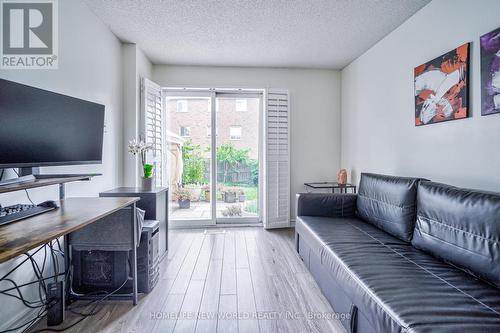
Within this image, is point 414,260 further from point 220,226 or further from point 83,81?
point 83,81

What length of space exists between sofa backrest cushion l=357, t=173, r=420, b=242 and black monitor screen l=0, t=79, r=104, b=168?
2522 millimetres

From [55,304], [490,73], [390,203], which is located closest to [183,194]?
[55,304]

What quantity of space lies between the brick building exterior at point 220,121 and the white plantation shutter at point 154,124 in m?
0.25

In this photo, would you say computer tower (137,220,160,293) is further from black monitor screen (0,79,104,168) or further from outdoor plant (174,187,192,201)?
outdoor plant (174,187,192,201)

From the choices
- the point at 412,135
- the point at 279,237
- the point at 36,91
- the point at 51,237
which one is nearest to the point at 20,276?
the point at 51,237

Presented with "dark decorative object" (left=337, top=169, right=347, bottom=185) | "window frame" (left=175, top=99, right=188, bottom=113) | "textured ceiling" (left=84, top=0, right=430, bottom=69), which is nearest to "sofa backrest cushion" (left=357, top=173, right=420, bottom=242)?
"dark decorative object" (left=337, top=169, right=347, bottom=185)

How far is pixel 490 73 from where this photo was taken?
1.72 m

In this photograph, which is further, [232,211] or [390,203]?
[232,211]

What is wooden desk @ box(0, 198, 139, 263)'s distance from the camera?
96 cm

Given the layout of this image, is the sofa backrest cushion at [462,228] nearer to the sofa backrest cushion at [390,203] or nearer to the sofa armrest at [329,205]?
the sofa backrest cushion at [390,203]

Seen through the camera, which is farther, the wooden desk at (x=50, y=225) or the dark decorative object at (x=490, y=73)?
the dark decorative object at (x=490, y=73)

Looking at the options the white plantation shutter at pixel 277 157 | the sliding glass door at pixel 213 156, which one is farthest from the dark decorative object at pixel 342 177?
the sliding glass door at pixel 213 156

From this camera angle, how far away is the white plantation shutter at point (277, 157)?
3889 millimetres

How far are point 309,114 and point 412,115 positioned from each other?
1733 millimetres
